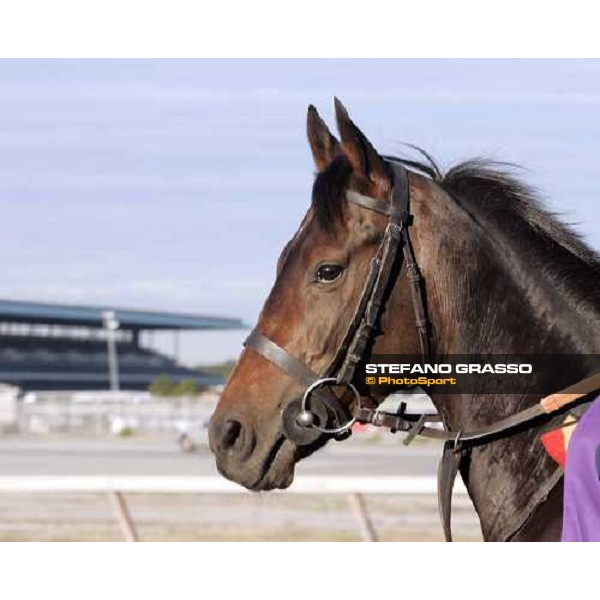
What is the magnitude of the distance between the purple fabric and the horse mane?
1.32ft

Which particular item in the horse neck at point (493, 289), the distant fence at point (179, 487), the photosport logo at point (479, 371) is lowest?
the distant fence at point (179, 487)

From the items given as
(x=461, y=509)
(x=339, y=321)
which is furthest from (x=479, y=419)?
(x=461, y=509)

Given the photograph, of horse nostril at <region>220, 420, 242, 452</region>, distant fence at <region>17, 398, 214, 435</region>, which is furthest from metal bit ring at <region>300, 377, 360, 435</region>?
distant fence at <region>17, 398, 214, 435</region>

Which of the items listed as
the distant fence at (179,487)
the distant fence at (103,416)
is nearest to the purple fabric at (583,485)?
the distant fence at (179,487)

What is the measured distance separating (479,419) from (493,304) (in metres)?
0.29

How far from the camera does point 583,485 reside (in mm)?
2971

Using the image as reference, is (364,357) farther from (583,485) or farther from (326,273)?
(583,485)

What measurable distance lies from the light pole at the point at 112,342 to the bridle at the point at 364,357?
28793 millimetres

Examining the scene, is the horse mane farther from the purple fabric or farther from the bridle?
the purple fabric

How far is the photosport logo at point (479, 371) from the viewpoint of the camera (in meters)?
3.26

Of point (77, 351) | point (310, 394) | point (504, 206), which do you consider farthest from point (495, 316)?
point (77, 351)

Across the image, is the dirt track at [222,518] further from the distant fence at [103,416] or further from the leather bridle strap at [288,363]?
the distant fence at [103,416]

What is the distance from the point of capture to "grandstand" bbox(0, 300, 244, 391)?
36.3m
